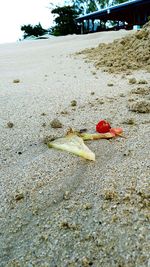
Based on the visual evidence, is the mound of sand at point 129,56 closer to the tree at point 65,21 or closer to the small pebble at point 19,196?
the small pebble at point 19,196

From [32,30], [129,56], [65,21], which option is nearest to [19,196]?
[129,56]

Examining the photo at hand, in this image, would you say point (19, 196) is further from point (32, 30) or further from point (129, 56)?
point (32, 30)

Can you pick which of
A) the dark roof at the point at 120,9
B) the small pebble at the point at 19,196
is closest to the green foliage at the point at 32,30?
the dark roof at the point at 120,9

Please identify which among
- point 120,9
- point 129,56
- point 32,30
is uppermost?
point 120,9

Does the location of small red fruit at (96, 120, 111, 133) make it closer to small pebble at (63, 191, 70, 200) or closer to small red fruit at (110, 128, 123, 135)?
small red fruit at (110, 128, 123, 135)

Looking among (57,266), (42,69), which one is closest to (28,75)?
(42,69)

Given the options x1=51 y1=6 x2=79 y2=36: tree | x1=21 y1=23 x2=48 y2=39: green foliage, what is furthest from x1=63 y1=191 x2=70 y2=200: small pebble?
x1=21 y1=23 x2=48 y2=39: green foliage
